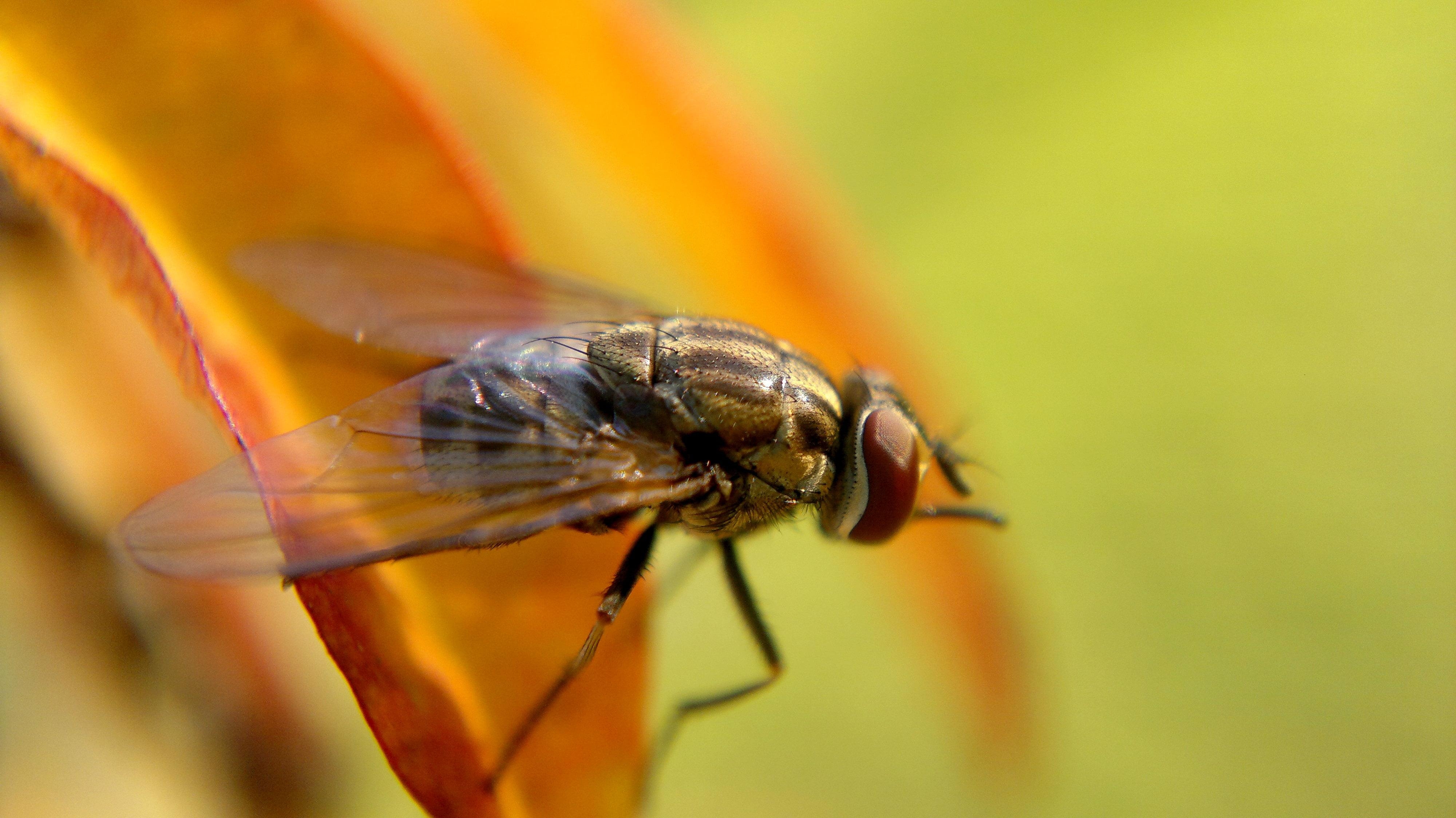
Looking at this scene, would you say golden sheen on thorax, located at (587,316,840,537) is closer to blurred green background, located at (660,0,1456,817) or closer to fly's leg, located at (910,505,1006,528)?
fly's leg, located at (910,505,1006,528)

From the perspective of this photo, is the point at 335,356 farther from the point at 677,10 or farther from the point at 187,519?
the point at 677,10

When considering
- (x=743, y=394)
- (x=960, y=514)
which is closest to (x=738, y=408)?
(x=743, y=394)

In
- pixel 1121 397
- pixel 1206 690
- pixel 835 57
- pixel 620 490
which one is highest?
pixel 835 57

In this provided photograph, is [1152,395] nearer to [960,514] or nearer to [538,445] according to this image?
[960,514]

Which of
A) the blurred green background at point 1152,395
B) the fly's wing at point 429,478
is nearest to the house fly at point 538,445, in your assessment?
the fly's wing at point 429,478

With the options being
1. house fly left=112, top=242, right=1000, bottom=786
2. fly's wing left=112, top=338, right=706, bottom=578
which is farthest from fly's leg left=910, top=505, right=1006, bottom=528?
fly's wing left=112, top=338, right=706, bottom=578

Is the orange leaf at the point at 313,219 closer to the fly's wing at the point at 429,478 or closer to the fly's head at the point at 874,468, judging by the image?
the fly's wing at the point at 429,478

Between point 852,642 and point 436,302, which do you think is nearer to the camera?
point 436,302

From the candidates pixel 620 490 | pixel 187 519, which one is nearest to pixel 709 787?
pixel 620 490
